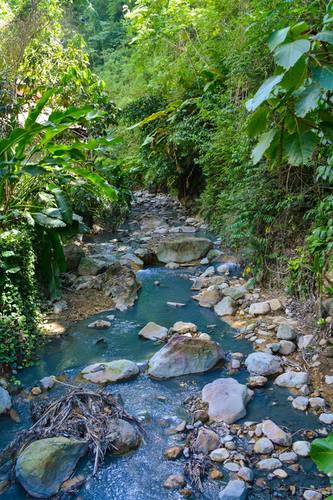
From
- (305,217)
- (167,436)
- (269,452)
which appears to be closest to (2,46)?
(305,217)

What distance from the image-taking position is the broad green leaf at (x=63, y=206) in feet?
15.9

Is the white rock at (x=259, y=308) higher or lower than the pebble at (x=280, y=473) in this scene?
higher

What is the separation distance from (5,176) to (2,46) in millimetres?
3874

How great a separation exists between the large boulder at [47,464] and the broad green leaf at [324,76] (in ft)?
8.22

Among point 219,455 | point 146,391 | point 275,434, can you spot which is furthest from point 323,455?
point 146,391

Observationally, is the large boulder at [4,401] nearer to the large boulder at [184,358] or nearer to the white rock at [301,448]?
the large boulder at [184,358]

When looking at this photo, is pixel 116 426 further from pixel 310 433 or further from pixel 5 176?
pixel 5 176

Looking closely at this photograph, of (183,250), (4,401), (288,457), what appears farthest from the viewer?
(183,250)

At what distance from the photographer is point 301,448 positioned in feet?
8.77

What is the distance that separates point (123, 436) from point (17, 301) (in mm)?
1783

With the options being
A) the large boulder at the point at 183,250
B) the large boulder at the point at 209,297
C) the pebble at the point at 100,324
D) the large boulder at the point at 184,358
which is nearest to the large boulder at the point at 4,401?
the large boulder at the point at 184,358

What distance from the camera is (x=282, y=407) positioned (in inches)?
124

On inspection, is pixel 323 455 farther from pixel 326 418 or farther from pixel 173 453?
pixel 326 418

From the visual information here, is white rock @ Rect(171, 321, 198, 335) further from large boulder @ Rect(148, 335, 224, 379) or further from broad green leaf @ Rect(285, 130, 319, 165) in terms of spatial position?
broad green leaf @ Rect(285, 130, 319, 165)
